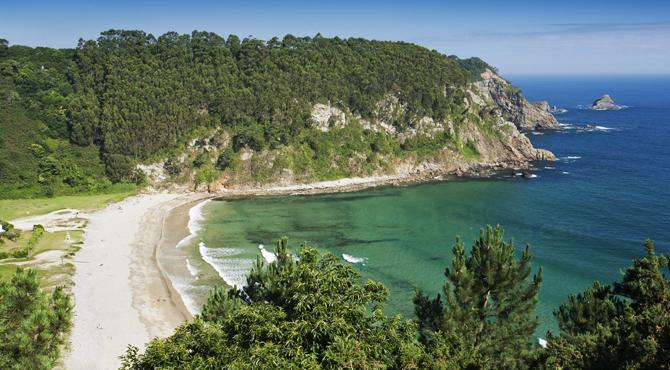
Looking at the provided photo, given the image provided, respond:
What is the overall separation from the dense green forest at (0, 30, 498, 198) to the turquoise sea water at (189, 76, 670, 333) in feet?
53.8

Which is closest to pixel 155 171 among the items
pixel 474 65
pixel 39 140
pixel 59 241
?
pixel 39 140

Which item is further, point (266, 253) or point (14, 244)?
point (266, 253)

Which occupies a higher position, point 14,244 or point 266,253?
point 14,244

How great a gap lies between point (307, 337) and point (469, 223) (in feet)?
189

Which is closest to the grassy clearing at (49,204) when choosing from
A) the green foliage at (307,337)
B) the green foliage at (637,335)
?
the green foliage at (307,337)

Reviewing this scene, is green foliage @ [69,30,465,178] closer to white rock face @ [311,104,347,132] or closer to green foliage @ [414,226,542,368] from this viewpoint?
white rock face @ [311,104,347,132]

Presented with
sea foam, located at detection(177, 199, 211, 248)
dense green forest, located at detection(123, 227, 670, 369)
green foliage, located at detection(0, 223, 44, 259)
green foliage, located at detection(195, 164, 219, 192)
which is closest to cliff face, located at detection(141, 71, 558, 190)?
green foliage, located at detection(195, 164, 219, 192)

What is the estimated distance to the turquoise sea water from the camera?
172 feet

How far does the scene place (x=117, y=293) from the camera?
46.8 metres

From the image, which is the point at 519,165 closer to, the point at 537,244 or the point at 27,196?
the point at 537,244

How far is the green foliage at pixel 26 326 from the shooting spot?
67.3 ft

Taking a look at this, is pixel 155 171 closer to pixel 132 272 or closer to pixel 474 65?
pixel 132 272

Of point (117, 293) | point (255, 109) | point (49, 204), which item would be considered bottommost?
point (117, 293)

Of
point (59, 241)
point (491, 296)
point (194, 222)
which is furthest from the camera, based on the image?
point (194, 222)
